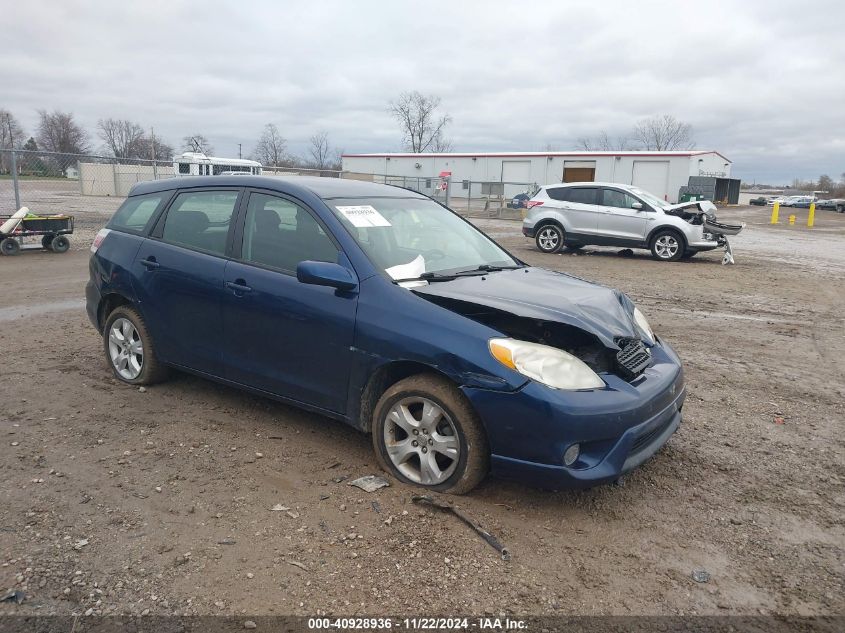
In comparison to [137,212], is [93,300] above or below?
below

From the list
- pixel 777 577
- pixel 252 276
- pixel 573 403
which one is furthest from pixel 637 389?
pixel 252 276

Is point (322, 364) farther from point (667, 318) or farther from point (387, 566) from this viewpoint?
point (667, 318)

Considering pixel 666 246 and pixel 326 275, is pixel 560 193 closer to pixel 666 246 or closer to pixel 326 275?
pixel 666 246

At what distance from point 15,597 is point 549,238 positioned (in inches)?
578

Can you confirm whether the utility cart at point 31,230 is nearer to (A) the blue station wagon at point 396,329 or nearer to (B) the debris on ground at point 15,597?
(A) the blue station wagon at point 396,329

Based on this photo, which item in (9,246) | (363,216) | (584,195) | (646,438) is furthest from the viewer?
(584,195)

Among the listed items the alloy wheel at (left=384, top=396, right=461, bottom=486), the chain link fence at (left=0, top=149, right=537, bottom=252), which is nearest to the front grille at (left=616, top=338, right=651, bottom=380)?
the alloy wheel at (left=384, top=396, right=461, bottom=486)

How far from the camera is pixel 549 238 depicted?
52.7 feet

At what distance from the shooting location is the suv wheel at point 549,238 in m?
15.9

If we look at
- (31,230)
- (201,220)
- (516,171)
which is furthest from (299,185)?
(516,171)

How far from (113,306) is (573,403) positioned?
3.91m

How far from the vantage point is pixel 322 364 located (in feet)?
12.4

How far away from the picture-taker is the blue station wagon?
3.19 meters

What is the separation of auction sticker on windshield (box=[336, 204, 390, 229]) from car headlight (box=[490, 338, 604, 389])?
1317 millimetres
